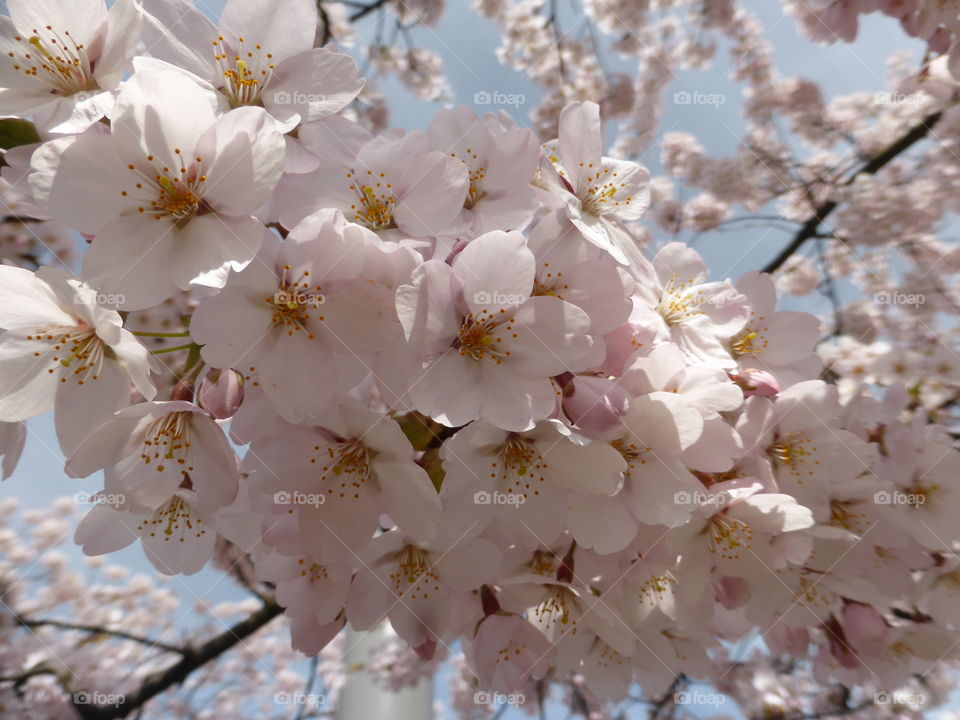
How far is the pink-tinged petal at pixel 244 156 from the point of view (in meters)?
0.73

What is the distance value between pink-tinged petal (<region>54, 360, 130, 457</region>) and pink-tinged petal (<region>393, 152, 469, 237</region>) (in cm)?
49

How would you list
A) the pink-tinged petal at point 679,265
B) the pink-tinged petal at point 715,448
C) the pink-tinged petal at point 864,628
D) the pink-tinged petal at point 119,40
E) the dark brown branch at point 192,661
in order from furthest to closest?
1. the dark brown branch at point 192,661
2. the pink-tinged petal at point 864,628
3. the pink-tinged petal at point 679,265
4. the pink-tinged petal at point 715,448
5. the pink-tinged petal at point 119,40

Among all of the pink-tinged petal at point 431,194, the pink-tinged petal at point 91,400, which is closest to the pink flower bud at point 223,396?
the pink-tinged petal at point 91,400

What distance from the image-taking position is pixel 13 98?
2.70 ft

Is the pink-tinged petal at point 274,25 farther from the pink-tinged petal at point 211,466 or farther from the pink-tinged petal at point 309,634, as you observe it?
the pink-tinged petal at point 309,634

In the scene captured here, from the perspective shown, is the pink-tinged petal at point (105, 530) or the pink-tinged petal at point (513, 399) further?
the pink-tinged petal at point (105, 530)

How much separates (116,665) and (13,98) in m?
5.00

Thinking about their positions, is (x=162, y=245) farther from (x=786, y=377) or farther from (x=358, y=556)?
(x=786, y=377)

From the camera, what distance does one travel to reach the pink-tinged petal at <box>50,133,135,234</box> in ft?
2.35

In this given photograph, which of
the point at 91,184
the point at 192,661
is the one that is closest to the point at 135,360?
the point at 91,184

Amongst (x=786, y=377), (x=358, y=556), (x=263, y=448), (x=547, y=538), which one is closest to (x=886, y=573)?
(x=786, y=377)

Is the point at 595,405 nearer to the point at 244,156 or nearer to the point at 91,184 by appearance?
the point at 244,156

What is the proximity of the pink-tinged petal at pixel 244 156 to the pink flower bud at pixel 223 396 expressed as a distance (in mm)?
242

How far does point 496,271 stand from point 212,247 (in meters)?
0.39
